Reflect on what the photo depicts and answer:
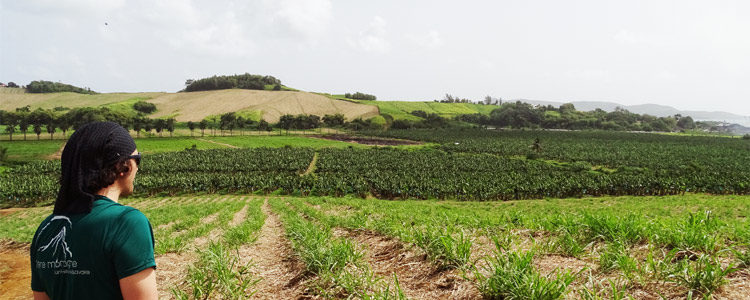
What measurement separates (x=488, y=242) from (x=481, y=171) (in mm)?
63828

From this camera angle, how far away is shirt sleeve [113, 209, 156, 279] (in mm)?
2455

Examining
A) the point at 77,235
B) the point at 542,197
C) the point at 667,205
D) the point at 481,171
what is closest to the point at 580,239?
the point at 77,235

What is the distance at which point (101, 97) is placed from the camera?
18775cm

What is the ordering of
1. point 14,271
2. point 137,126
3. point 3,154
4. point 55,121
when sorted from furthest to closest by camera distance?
point 137,126 < point 55,121 < point 3,154 < point 14,271

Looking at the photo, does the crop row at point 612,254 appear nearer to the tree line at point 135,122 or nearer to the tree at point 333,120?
the tree line at point 135,122

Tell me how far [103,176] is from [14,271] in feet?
53.4

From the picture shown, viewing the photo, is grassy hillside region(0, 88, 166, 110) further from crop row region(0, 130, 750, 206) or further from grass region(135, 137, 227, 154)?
crop row region(0, 130, 750, 206)

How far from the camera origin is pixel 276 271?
7.41 metres

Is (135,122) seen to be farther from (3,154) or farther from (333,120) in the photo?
(333,120)

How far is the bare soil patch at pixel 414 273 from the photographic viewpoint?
511 cm

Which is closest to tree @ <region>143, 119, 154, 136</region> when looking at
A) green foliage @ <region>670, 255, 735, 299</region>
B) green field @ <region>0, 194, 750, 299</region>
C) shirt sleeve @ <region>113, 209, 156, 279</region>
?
green field @ <region>0, 194, 750, 299</region>

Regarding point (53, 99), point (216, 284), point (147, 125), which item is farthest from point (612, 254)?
point (53, 99)

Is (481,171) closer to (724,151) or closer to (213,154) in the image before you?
(213,154)

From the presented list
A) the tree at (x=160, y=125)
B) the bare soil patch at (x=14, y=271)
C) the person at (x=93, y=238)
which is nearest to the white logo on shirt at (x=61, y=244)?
the person at (x=93, y=238)
